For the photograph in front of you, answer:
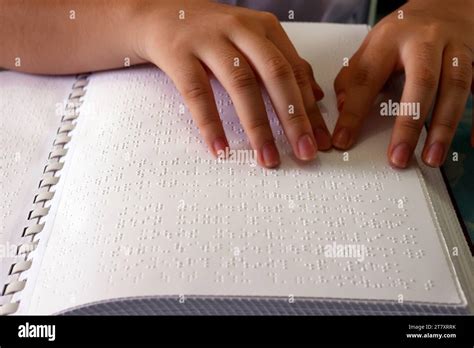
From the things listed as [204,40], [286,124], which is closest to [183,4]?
[204,40]

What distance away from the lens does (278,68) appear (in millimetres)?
466

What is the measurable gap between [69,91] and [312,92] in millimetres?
240

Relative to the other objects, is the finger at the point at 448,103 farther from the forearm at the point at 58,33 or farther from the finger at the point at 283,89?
the forearm at the point at 58,33

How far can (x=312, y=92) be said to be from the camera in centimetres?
50

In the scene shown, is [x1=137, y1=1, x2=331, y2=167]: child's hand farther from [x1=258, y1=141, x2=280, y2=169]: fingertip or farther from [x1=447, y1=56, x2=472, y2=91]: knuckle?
[x1=447, y1=56, x2=472, y2=91]: knuckle

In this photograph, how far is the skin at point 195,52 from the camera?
459mm

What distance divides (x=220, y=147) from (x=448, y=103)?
8.1 inches

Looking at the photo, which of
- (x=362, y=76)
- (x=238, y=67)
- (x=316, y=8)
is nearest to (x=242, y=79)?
(x=238, y=67)

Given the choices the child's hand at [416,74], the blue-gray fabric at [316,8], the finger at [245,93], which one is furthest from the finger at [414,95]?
the blue-gray fabric at [316,8]

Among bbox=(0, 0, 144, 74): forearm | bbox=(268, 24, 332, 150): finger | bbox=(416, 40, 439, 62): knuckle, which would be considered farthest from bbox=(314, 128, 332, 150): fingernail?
bbox=(0, 0, 144, 74): forearm

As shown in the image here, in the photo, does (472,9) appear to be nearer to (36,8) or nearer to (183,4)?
(183,4)

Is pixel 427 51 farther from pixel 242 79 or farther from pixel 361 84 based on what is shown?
pixel 242 79
